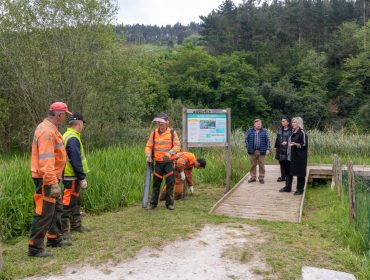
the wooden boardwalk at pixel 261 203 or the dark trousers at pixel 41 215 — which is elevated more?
the dark trousers at pixel 41 215

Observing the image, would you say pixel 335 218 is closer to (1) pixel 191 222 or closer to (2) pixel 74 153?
(1) pixel 191 222

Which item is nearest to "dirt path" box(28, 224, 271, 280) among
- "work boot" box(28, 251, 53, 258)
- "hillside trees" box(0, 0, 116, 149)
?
"work boot" box(28, 251, 53, 258)

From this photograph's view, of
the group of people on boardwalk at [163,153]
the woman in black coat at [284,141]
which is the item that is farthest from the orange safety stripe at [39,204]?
the woman in black coat at [284,141]

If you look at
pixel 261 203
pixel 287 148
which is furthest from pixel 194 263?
pixel 287 148

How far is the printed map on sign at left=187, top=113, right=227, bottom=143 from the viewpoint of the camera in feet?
29.6

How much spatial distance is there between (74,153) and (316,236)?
3.56 metres

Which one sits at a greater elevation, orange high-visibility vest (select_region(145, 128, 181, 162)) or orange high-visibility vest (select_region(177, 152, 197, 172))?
orange high-visibility vest (select_region(145, 128, 181, 162))

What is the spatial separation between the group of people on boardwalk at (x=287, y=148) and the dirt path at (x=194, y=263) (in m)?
2.98

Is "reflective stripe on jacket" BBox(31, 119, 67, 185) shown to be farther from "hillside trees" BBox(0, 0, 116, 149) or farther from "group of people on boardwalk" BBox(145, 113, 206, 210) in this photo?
"hillside trees" BBox(0, 0, 116, 149)

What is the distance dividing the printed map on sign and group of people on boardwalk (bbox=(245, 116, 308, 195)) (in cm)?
72

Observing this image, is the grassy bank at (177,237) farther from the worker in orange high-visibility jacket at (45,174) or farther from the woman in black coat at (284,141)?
the woman in black coat at (284,141)

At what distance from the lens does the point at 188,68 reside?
55.7 meters

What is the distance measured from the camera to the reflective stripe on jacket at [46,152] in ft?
15.7

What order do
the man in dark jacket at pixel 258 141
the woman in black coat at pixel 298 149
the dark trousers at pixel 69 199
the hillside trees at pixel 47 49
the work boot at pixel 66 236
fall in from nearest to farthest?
the work boot at pixel 66 236
the dark trousers at pixel 69 199
the woman in black coat at pixel 298 149
the man in dark jacket at pixel 258 141
the hillside trees at pixel 47 49
